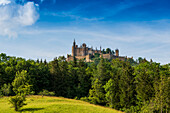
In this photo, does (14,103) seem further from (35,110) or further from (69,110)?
(69,110)

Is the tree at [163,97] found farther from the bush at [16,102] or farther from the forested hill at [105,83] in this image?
the bush at [16,102]

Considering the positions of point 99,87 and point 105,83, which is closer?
point 99,87

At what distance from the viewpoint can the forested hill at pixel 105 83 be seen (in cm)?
4040

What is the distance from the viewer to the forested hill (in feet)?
133

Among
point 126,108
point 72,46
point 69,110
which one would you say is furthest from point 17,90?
point 72,46

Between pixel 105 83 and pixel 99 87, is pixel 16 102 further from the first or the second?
pixel 105 83

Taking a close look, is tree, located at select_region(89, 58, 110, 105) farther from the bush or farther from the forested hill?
the bush

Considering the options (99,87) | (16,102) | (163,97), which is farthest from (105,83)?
(16,102)

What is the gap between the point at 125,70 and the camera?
46.8 meters

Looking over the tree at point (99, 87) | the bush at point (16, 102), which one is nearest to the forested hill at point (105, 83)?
the tree at point (99, 87)

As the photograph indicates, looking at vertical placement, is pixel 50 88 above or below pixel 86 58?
below

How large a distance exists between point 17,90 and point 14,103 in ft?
48.9

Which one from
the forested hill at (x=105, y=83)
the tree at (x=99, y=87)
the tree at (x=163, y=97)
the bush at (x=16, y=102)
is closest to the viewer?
the bush at (x=16, y=102)

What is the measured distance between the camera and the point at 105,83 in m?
52.8
